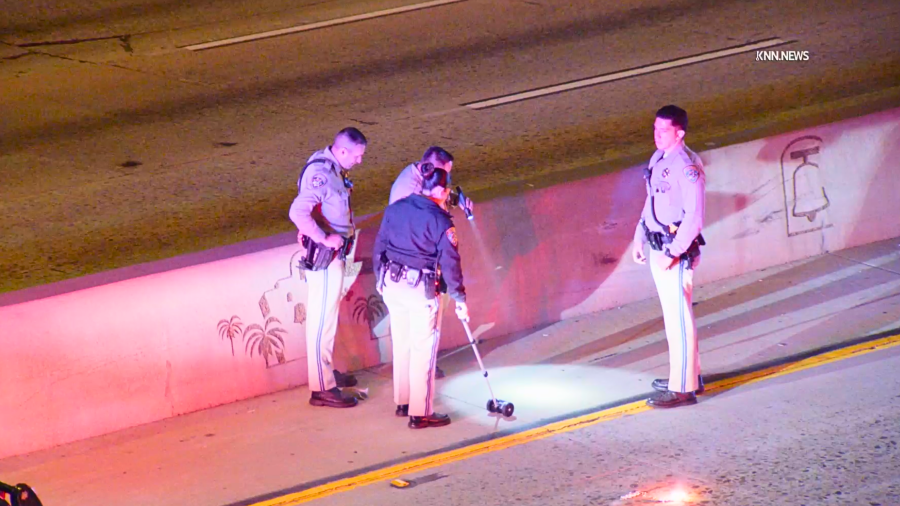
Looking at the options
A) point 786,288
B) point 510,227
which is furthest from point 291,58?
point 786,288

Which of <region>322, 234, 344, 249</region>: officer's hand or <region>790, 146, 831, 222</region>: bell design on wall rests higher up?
<region>790, 146, 831, 222</region>: bell design on wall

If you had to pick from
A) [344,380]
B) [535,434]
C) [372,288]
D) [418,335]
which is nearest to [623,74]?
[372,288]

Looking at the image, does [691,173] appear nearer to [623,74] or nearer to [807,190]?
[807,190]

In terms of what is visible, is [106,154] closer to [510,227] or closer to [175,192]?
[175,192]

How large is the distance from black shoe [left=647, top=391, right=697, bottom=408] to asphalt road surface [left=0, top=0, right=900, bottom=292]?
2.69 meters

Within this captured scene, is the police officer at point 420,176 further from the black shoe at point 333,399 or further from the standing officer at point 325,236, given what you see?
the black shoe at point 333,399

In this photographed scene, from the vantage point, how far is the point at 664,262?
8.34 metres

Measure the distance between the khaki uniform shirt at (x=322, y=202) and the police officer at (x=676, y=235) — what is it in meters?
2.12

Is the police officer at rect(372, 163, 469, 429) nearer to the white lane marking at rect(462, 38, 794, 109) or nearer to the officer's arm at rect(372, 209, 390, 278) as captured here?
the officer's arm at rect(372, 209, 390, 278)

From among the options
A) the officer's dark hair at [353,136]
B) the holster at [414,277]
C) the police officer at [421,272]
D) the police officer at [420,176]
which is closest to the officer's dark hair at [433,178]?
the police officer at [421,272]

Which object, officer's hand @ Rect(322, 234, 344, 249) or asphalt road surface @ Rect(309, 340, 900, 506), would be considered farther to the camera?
officer's hand @ Rect(322, 234, 344, 249)

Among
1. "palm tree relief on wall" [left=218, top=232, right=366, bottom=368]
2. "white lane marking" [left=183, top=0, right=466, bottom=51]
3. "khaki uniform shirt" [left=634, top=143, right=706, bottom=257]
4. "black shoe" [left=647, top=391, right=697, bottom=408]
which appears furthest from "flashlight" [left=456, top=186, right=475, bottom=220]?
"white lane marking" [left=183, top=0, right=466, bottom=51]

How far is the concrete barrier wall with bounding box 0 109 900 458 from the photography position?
823cm

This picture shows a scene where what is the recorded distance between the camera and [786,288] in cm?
1081
